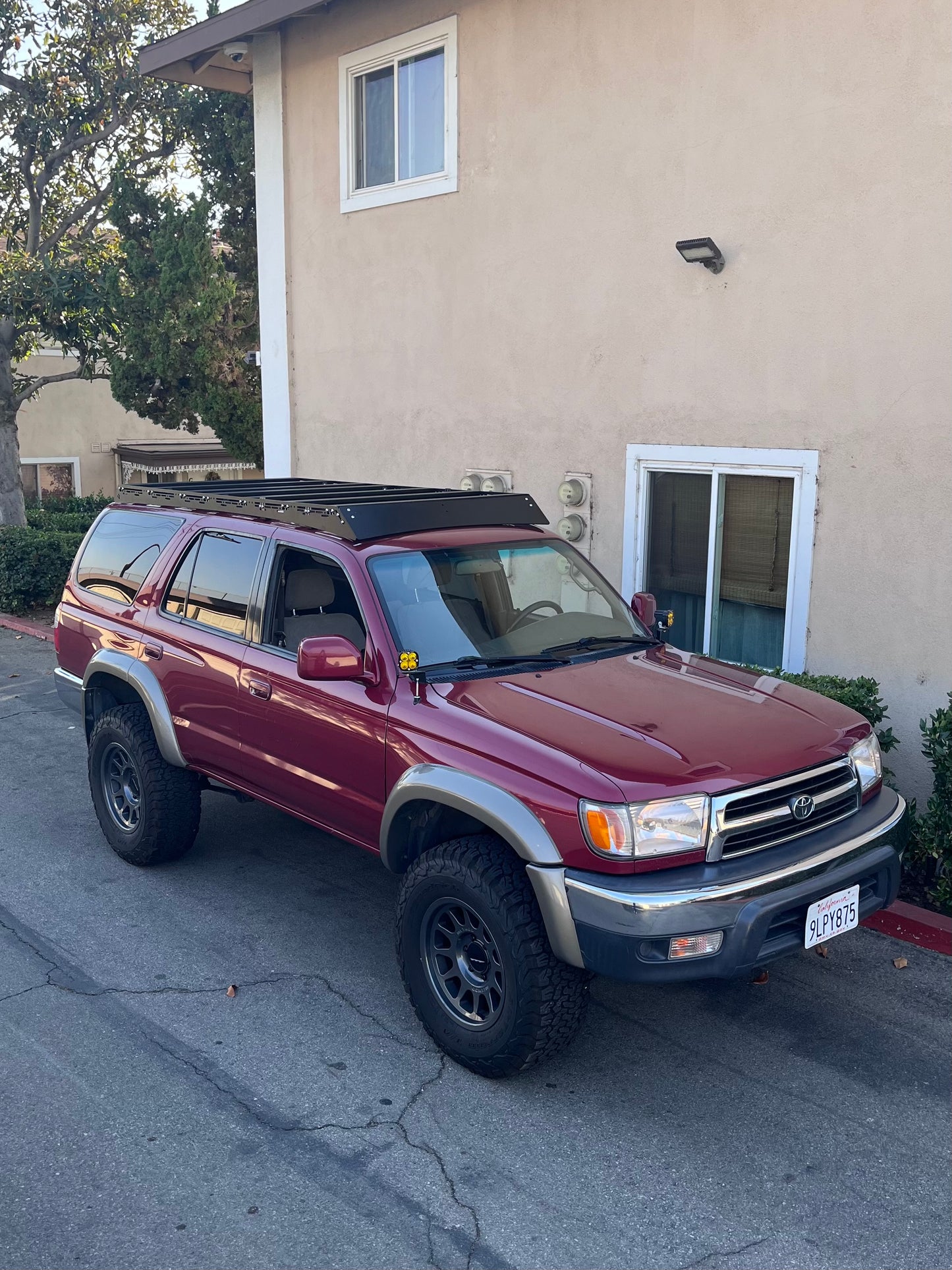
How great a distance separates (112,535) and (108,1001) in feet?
9.69

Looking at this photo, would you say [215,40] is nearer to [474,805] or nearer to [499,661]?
[499,661]

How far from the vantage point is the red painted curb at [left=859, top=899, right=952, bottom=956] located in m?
5.44

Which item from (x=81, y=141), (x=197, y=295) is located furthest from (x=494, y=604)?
(x=81, y=141)

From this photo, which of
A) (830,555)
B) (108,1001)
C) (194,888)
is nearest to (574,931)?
(108,1001)

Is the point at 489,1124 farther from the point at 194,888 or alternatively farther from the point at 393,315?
the point at 393,315

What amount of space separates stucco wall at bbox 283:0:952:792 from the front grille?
8.22ft

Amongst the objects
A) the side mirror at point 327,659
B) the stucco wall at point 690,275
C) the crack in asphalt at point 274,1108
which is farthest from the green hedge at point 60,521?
the side mirror at point 327,659

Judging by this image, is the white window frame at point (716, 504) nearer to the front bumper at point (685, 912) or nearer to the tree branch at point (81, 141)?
the front bumper at point (685, 912)

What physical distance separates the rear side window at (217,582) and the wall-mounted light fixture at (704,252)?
12.0ft

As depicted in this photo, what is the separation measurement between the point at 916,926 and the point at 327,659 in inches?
128

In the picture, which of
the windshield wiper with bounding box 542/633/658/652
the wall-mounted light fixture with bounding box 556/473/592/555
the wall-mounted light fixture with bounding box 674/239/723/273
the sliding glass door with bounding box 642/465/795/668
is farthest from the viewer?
the wall-mounted light fixture with bounding box 556/473/592/555

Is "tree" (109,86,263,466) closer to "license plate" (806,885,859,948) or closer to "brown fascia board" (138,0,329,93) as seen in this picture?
"brown fascia board" (138,0,329,93)

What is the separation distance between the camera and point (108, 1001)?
15.9ft

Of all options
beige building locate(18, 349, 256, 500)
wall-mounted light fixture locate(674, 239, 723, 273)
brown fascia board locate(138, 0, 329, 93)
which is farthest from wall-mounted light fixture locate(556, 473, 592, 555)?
beige building locate(18, 349, 256, 500)
